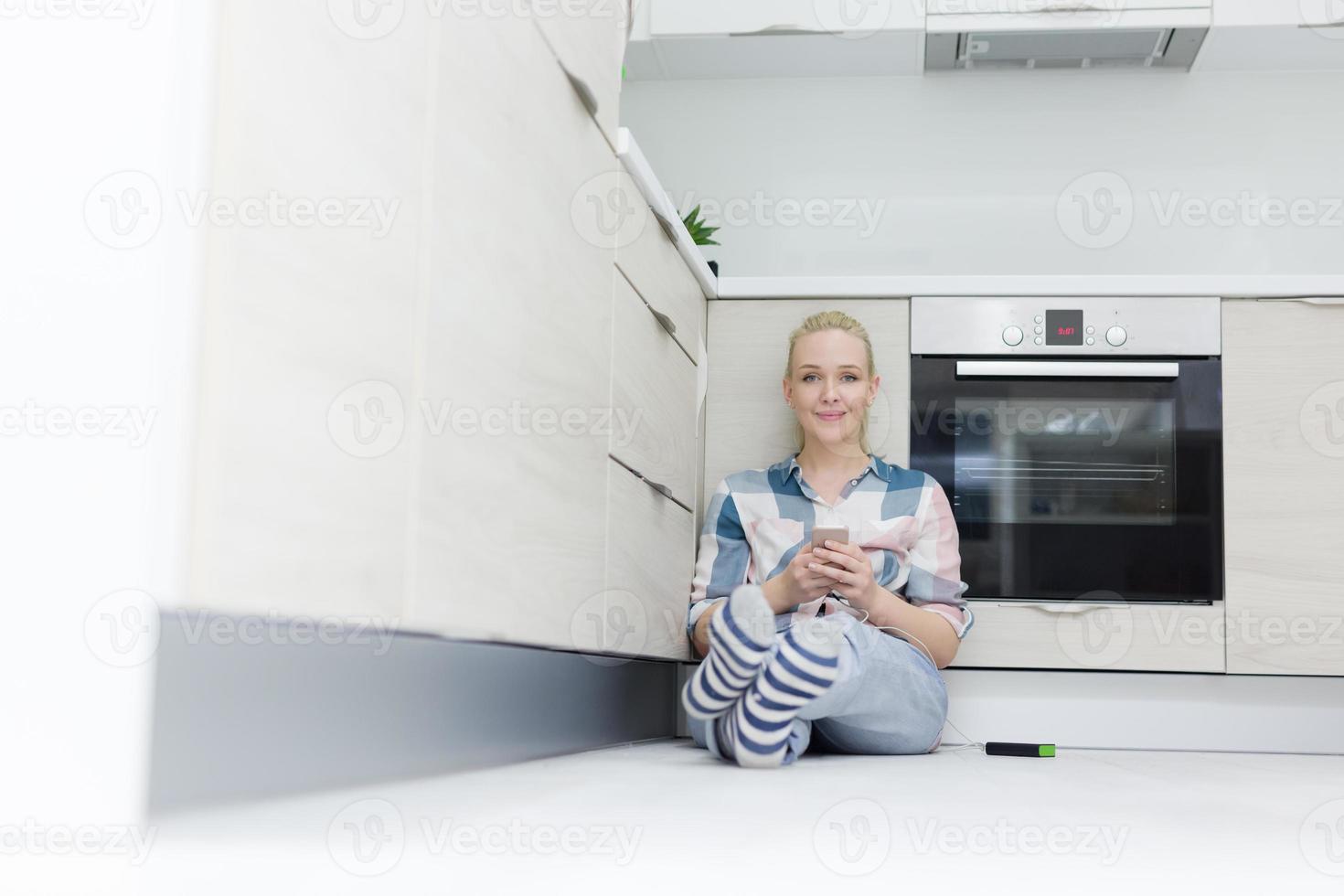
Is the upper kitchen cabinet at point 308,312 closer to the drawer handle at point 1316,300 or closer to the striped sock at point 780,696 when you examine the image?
the striped sock at point 780,696

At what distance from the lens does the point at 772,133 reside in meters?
2.83

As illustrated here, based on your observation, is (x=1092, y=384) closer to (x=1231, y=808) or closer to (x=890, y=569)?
(x=890, y=569)

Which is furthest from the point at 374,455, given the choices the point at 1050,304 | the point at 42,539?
the point at 1050,304

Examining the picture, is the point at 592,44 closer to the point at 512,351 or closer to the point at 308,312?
the point at 512,351

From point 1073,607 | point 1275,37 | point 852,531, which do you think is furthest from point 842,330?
point 1275,37

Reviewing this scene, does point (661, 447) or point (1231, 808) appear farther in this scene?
point (661, 447)

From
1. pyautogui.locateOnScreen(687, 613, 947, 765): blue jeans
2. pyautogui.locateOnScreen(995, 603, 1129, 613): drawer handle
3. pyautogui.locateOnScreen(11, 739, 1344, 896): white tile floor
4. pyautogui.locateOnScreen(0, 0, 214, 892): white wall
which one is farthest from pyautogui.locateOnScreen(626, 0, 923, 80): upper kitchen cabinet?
pyautogui.locateOnScreen(0, 0, 214, 892): white wall

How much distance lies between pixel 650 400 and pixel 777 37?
1159 mm

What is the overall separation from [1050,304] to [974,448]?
296 mm

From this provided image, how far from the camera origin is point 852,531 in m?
2.05

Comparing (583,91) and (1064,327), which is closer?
(583,91)

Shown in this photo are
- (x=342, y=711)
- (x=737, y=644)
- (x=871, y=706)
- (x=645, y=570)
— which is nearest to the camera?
(x=342, y=711)

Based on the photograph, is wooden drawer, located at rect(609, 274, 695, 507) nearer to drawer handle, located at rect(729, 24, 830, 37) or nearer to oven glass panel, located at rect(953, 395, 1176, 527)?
oven glass panel, located at rect(953, 395, 1176, 527)

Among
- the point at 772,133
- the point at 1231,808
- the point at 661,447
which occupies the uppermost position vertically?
the point at 772,133
